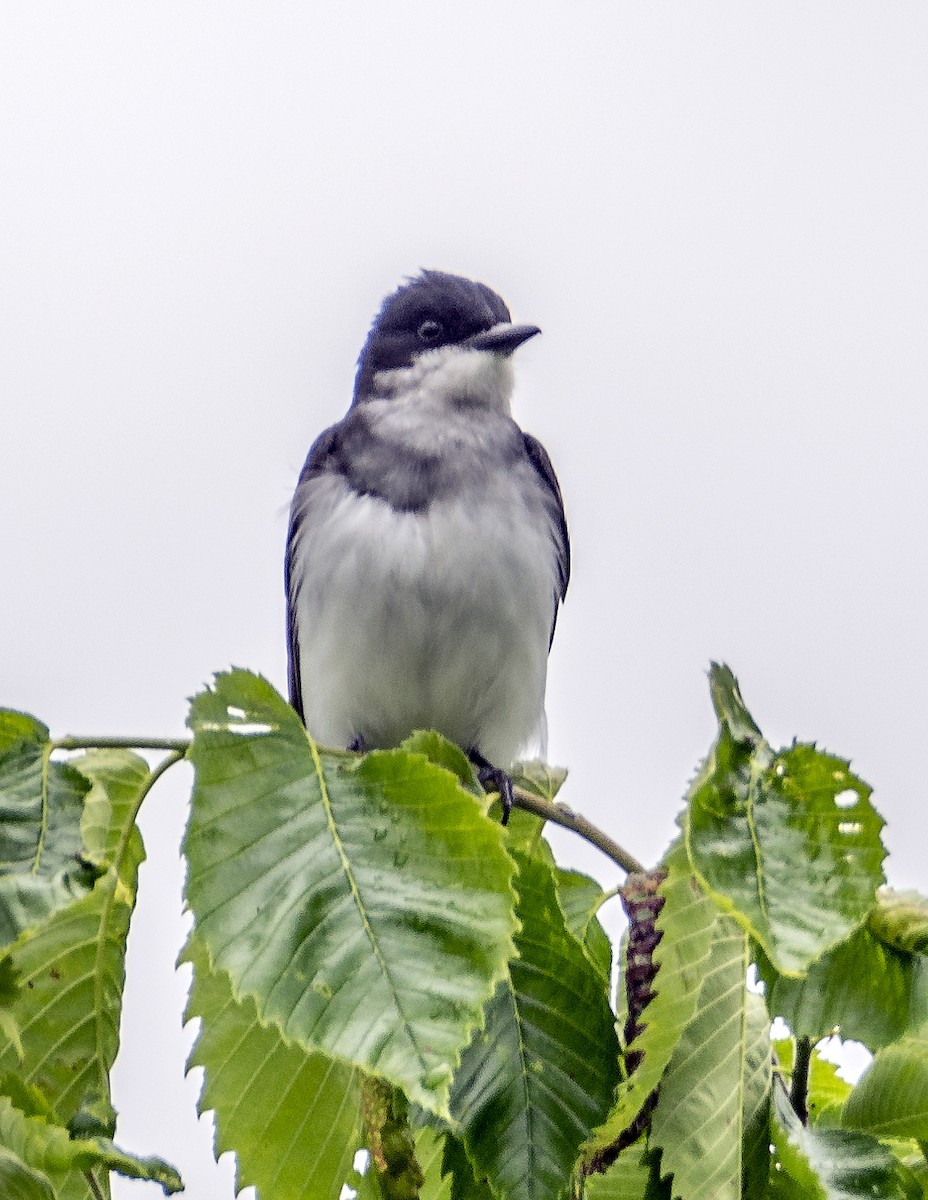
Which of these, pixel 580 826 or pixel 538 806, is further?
pixel 538 806

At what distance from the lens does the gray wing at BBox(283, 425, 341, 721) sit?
5.15m

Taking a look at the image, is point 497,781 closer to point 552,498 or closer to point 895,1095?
point 895,1095

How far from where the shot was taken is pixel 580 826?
204 cm

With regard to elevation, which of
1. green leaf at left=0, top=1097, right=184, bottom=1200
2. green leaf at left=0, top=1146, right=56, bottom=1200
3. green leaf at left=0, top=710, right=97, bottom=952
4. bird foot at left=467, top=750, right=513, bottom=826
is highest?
bird foot at left=467, top=750, right=513, bottom=826

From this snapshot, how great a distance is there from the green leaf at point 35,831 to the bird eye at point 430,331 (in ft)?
13.3

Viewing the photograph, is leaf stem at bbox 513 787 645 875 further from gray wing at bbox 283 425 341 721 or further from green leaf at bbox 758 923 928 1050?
gray wing at bbox 283 425 341 721

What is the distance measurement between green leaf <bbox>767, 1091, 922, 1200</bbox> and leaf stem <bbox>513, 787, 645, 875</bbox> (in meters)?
0.32

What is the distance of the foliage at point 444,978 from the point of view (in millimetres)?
1444

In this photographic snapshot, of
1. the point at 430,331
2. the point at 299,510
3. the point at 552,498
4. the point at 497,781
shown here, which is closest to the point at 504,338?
the point at 430,331

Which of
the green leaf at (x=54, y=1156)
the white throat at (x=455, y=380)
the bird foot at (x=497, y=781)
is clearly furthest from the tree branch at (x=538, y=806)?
the white throat at (x=455, y=380)

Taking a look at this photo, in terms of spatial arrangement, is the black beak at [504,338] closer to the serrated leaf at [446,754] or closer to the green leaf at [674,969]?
the serrated leaf at [446,754]

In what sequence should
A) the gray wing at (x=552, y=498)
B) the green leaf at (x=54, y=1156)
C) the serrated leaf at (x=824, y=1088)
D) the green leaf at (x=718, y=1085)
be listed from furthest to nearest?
the gray wing at (x=552, y=498) < the serrated leaf at (x=824, y=1088) < the green leaf at (x=718, y=1085) < the green leaf at (x=54, y=1156)

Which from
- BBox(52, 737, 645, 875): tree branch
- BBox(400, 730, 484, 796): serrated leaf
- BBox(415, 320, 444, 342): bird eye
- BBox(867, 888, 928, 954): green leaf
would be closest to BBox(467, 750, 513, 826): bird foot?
BBox(52, 737, 645, 875): tree branch

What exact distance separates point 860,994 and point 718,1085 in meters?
0.19
